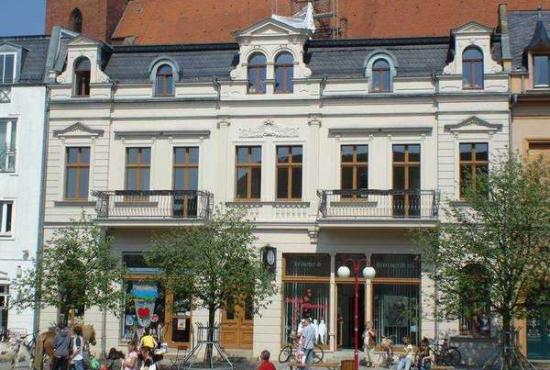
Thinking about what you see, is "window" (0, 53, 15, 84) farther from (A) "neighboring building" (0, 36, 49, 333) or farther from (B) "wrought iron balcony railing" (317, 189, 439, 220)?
(B) "wrought iron balcony railing" (317, 189, 439, 220)

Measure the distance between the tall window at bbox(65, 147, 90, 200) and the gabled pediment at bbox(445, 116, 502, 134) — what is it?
525 inches

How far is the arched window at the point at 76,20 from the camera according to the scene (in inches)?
1816

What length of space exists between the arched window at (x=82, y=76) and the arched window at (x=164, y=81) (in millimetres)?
2763

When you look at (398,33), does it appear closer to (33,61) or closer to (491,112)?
(491,112)

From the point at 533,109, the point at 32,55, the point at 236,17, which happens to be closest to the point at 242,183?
the point at 32,55

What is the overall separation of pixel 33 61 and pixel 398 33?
52.2 ft

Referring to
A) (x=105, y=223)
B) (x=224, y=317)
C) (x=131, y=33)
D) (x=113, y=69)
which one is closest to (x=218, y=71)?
(x=113, y=69)

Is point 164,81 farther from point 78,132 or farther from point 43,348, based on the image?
point 43,348

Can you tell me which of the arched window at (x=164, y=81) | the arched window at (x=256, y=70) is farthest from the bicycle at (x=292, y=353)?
the arched window at (x=164, y=81)

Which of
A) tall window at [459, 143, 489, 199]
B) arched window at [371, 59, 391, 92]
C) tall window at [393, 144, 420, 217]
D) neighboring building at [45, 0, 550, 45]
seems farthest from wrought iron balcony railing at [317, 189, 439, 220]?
neighboring building at [45, 0, 550, 45]

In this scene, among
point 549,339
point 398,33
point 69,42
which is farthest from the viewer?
point 398,33

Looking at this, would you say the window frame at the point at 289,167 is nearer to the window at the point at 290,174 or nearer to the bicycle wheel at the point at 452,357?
the window at the point at 290,174

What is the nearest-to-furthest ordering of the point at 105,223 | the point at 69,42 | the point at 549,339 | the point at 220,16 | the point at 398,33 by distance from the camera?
1. the point at 549,339
2. the point at 105,223
3. the point at 69,42
4. the point at 398,33
5. the point at 220,16

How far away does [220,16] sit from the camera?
43.8 m
